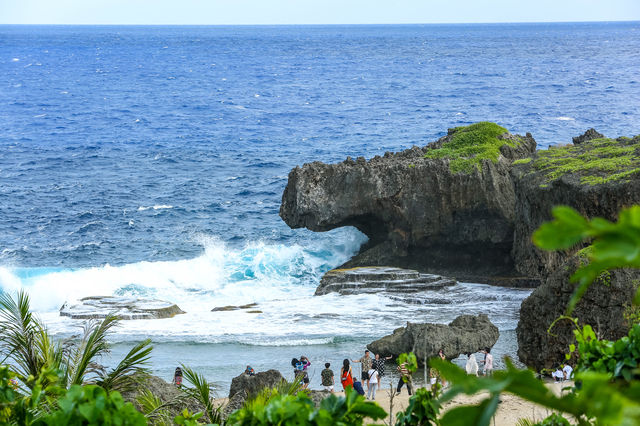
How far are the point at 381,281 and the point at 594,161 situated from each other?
8.95 metres

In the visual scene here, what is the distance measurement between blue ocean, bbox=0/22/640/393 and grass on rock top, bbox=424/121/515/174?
481cm

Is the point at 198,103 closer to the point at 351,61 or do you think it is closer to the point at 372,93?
the point at 372,93

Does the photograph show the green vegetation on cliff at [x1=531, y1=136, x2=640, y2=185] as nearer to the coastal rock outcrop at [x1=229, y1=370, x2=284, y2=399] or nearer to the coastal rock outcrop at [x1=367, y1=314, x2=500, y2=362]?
the coastal rock outcrop at [x1=367, y1=314, x2=500, y2=362]

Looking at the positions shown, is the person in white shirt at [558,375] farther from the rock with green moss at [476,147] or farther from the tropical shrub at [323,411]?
the tropical shrub at [323,411]

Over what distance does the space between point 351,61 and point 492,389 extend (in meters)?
147

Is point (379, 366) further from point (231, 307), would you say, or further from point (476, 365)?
point (231, 307)

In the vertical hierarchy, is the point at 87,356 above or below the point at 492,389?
below

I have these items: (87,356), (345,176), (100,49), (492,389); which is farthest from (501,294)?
(100,49)

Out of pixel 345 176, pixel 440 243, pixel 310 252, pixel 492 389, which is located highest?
pixel 492 389

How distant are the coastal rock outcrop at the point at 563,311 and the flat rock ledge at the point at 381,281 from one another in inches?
318

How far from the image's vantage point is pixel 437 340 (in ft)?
65.7

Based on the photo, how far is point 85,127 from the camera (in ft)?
237

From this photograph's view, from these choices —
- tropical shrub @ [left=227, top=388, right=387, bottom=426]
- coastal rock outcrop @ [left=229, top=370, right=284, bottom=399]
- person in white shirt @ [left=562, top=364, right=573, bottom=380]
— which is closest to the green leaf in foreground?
tropical shrub @ [left=227, top=388, right=387, bottom=426]

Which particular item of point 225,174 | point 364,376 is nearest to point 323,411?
point 364,376
